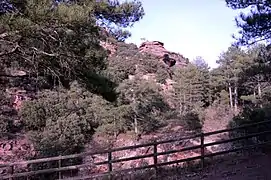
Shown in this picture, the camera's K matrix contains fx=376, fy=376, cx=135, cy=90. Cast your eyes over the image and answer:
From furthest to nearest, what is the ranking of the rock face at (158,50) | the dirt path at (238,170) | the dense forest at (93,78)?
the rock face at (158,50) → the dirt path at (238,170) → the dense forest at (93,78)

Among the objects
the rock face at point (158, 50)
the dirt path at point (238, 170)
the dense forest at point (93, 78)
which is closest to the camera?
the dense forest at point (93, 78)

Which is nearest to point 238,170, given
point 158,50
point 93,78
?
point 93,78

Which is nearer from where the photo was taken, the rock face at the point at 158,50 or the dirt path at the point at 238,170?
the dirt path at the point at 238,170

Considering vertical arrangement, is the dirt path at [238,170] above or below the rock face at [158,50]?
below

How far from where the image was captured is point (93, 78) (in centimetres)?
902

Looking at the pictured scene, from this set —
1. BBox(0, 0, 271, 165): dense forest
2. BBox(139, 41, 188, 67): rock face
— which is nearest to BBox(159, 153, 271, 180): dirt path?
BBox(0, 0, 271, 165): dense forest

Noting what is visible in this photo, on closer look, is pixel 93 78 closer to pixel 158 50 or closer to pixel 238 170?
pixel 238 170

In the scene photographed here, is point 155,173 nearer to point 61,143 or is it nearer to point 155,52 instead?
point 61,143

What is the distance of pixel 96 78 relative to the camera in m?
9.10

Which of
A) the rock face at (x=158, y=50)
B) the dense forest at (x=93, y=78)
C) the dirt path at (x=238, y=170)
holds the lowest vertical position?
the dirt path at (x=238, y=170)

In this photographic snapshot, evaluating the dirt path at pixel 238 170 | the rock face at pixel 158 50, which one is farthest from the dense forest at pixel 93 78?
the rock face at pixel 158 50

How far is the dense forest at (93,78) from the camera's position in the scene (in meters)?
7.56

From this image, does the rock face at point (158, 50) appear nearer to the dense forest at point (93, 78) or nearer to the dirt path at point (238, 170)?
the dense forest at point (93, 78)

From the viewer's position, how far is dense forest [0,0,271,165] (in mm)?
7562
